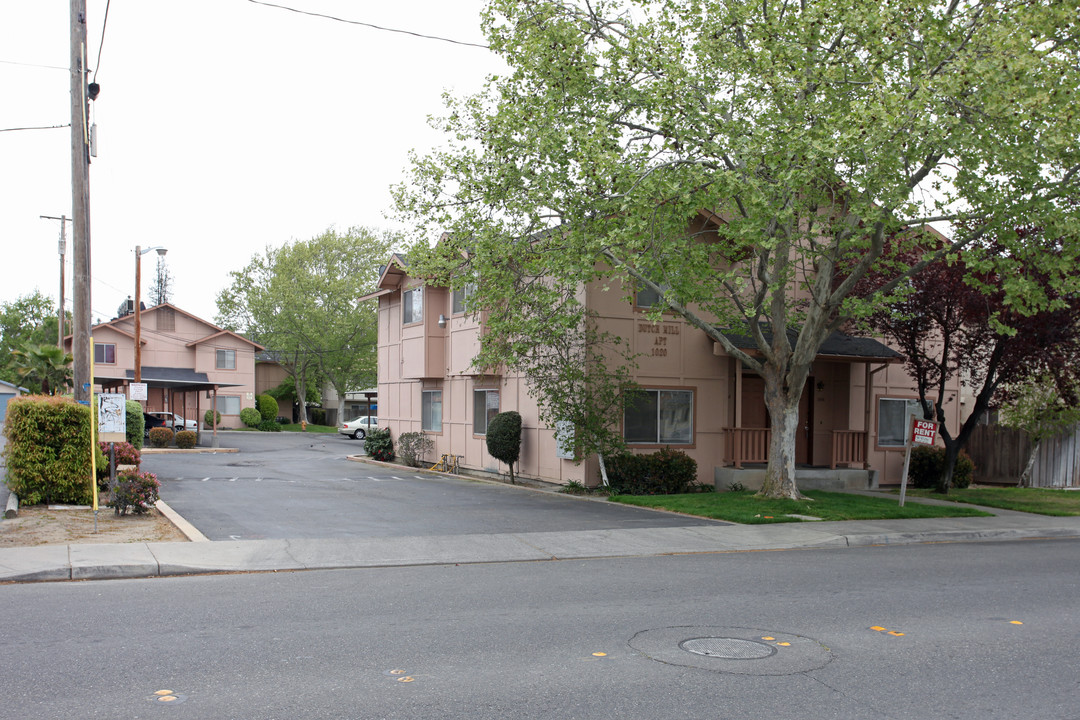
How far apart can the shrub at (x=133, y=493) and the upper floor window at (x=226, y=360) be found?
44386 millimetres

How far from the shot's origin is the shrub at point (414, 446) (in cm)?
2802

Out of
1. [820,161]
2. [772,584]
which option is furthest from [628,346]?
[772,584]

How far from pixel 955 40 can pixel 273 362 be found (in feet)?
194

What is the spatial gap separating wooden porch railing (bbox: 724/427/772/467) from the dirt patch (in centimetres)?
1258

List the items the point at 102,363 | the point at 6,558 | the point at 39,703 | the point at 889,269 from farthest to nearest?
the point at 102,363 < the point at 889,269 < the point at 6,558 < the point at 39,703

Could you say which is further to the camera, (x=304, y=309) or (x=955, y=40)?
(x=304, y=309)

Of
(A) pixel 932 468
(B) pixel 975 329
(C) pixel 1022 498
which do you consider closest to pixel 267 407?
(A) pixel 932 468

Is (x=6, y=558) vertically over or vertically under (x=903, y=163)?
under

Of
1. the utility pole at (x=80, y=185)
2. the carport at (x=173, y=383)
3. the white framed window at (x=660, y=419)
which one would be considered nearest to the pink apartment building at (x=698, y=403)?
the white framed window at (x=660, y=419)

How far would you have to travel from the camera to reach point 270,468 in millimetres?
27641

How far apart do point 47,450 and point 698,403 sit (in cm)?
1358

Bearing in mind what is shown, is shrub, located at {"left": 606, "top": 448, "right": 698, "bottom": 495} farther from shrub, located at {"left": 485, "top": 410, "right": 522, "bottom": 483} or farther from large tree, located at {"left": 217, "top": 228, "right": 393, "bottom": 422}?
large tree, located at {"left": 217, "top": 228, "right": 393, "bottom": 422}

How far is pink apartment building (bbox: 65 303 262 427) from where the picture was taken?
52031mm

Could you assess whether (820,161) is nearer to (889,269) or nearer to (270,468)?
(889,269)
